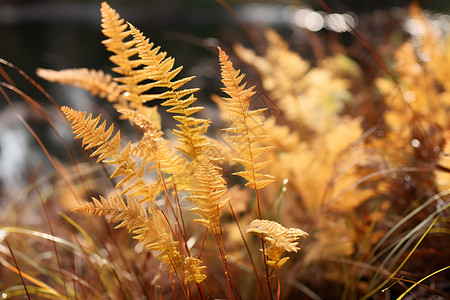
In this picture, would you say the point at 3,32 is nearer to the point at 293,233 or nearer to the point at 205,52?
the point at 205,52

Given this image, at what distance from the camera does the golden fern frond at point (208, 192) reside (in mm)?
340

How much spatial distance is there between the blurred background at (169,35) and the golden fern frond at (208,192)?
0.24 m

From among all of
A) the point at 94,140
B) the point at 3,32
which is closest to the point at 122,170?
the point at 94,140

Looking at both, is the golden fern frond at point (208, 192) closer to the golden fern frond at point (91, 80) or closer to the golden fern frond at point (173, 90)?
the golden fern frond at point (173, 90)

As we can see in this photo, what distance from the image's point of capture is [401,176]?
674mm

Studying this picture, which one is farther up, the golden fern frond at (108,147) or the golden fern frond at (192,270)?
the golden fern frond at (108,147)

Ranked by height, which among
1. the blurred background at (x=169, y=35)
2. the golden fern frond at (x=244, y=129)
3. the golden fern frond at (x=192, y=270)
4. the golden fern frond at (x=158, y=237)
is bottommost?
the blurred background at (x=169, y=35)

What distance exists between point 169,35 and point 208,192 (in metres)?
3.10

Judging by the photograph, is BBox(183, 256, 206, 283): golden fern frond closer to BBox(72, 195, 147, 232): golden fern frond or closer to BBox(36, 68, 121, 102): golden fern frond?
BBox(72, 195, 147, 232): golden fern frond

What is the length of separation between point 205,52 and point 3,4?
19.6 ft

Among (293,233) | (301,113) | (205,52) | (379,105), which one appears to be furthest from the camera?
(205,52)

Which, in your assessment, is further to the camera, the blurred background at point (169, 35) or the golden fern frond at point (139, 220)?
the blurred background at point (169, 35)

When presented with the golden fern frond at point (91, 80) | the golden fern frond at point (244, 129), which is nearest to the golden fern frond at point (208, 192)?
the golden fern frond at point (244, 129)

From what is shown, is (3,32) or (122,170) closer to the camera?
(122,170)
